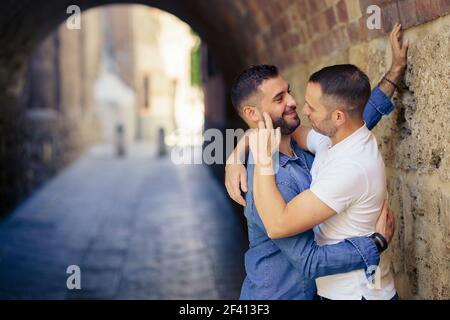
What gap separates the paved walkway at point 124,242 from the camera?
509 centimetres

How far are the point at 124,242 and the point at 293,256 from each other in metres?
4.98

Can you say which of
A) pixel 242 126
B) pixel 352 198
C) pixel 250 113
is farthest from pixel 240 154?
pixel 242 126

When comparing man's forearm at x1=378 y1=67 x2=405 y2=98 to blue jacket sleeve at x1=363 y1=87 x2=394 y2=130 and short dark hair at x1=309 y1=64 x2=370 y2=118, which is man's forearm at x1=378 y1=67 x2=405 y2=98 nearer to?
blue jacket sleeve at x1=363 y1=87 x2=394 y2=130

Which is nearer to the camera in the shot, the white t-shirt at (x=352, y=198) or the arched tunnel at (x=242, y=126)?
the white t-shirt at (x=352, y=198)

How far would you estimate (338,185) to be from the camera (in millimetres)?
1849

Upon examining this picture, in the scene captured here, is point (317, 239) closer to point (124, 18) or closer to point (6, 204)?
point (6, 204)

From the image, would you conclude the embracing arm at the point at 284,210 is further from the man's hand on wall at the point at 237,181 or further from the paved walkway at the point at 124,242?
the paved walkway at the point at 124,242

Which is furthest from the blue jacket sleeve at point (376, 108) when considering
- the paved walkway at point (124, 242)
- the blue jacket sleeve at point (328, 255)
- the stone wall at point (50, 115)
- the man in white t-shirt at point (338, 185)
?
the stone wall at point (50, 115)

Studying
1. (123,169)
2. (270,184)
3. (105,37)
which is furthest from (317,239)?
(105,37)

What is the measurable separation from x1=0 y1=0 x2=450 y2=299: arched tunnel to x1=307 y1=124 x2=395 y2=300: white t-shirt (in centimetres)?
37

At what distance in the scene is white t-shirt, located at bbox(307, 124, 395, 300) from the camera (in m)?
1.86

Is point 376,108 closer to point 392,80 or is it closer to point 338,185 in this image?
point 392,80

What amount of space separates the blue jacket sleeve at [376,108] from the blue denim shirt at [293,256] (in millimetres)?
285

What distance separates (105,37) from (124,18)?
1078mm
